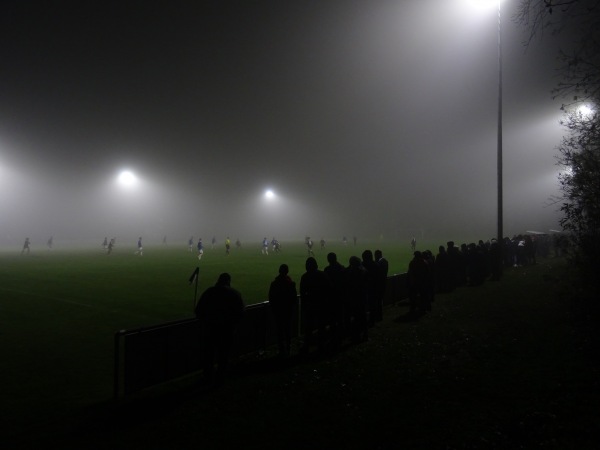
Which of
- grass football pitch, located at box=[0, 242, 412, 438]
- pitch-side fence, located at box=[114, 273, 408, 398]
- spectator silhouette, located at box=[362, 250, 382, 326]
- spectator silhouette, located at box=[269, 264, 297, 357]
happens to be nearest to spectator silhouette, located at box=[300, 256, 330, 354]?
spectator silhouette, located at box=[269, 264, 297, 357]

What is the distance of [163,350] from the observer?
6.01m

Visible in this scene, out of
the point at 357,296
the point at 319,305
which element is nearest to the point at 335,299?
the point at 319,305

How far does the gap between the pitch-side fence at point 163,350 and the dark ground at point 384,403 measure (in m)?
0.20

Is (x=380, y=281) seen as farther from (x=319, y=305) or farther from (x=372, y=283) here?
(x=319, y=305)

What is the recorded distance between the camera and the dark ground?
4.31m

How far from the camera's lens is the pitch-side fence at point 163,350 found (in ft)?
18.2

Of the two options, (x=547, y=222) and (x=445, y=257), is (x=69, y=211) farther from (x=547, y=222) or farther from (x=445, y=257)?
(x=547, y=222)

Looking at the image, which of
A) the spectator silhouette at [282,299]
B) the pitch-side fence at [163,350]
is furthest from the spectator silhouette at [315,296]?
the pitch-side fence at [163,350]

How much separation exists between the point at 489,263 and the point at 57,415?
17842mm

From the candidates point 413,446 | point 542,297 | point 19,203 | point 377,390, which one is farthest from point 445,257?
point 19,203

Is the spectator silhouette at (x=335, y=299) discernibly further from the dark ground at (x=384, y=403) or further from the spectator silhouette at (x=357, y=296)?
the dark ground at (x=384, y=403)

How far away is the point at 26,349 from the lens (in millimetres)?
7949

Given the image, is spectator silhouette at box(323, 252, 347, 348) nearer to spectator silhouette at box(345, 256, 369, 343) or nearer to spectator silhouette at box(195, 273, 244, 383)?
spectator silhouette at box(345, 256, 369, 343)

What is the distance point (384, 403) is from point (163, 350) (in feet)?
10.9
